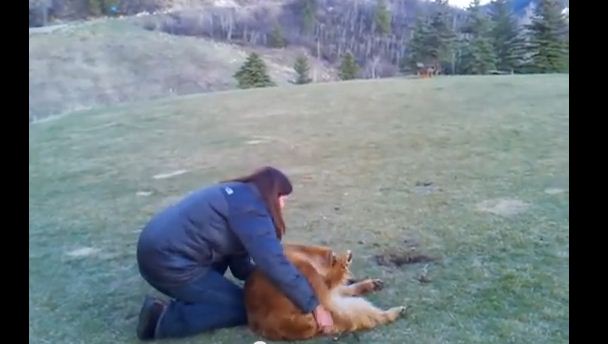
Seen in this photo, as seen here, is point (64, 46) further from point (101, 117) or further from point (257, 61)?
point (257, 61)

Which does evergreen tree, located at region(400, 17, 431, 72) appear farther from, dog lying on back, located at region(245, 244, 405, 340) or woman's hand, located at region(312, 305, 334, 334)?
woman's hand, located at region(312, 305, 334, 334)

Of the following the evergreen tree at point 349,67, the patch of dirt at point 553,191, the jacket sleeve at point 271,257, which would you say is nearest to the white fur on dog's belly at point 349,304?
the jacket sleeve at point 271,257

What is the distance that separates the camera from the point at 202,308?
8.78 ft

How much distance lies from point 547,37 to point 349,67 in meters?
0.83

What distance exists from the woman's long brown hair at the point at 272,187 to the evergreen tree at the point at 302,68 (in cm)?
70

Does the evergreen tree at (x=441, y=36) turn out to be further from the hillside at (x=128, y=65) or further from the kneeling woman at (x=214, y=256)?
the kneeling woman at (x=214, y=256)

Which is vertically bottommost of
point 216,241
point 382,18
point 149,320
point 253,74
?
point 149,320

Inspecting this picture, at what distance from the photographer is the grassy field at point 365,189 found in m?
2.61

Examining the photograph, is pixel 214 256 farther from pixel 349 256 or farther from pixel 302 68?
pixel 302 68

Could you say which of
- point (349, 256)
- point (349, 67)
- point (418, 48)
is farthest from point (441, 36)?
point (349, 256)

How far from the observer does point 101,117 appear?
3.29 metres

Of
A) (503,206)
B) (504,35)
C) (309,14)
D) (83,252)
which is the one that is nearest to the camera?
(503,206)
